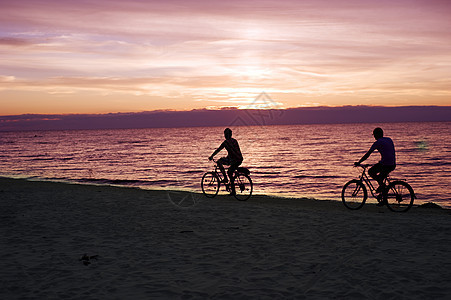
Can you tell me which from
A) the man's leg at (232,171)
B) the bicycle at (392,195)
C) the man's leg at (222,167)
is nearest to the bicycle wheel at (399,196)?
the bicycle at (392,195)

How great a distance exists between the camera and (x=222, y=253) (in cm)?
767

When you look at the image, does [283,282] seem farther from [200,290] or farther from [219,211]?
[219,211]

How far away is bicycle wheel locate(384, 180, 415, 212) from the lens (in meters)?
12.1

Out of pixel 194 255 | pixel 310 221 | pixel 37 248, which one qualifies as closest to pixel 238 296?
pixel 194 255

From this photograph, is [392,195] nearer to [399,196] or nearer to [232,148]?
[399,196]

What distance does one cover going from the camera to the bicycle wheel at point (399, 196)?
1213cm

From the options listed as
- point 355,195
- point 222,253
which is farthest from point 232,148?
point 222,253

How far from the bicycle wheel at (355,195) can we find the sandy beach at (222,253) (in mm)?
556

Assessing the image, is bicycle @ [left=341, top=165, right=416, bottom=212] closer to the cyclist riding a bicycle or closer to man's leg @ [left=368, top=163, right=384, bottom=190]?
man's leg @ [left=368, top=163, right=384, bottom=190]

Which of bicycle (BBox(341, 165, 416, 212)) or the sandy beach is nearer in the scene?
the sandy beach

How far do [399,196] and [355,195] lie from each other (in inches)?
57.7

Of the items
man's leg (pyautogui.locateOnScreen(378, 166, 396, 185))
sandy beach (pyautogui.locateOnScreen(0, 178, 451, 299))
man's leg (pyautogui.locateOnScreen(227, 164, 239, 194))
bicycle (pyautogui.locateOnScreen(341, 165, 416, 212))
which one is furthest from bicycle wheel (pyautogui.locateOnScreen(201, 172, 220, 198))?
man's leg (pyautogui.locateOnScreen(378, 166, 396, 185))

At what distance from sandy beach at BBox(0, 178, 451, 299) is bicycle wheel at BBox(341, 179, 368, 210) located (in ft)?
1.83

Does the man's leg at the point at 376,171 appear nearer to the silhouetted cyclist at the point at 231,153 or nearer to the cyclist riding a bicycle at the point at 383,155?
the cyclist riding a bicycle at the point at 383,155
